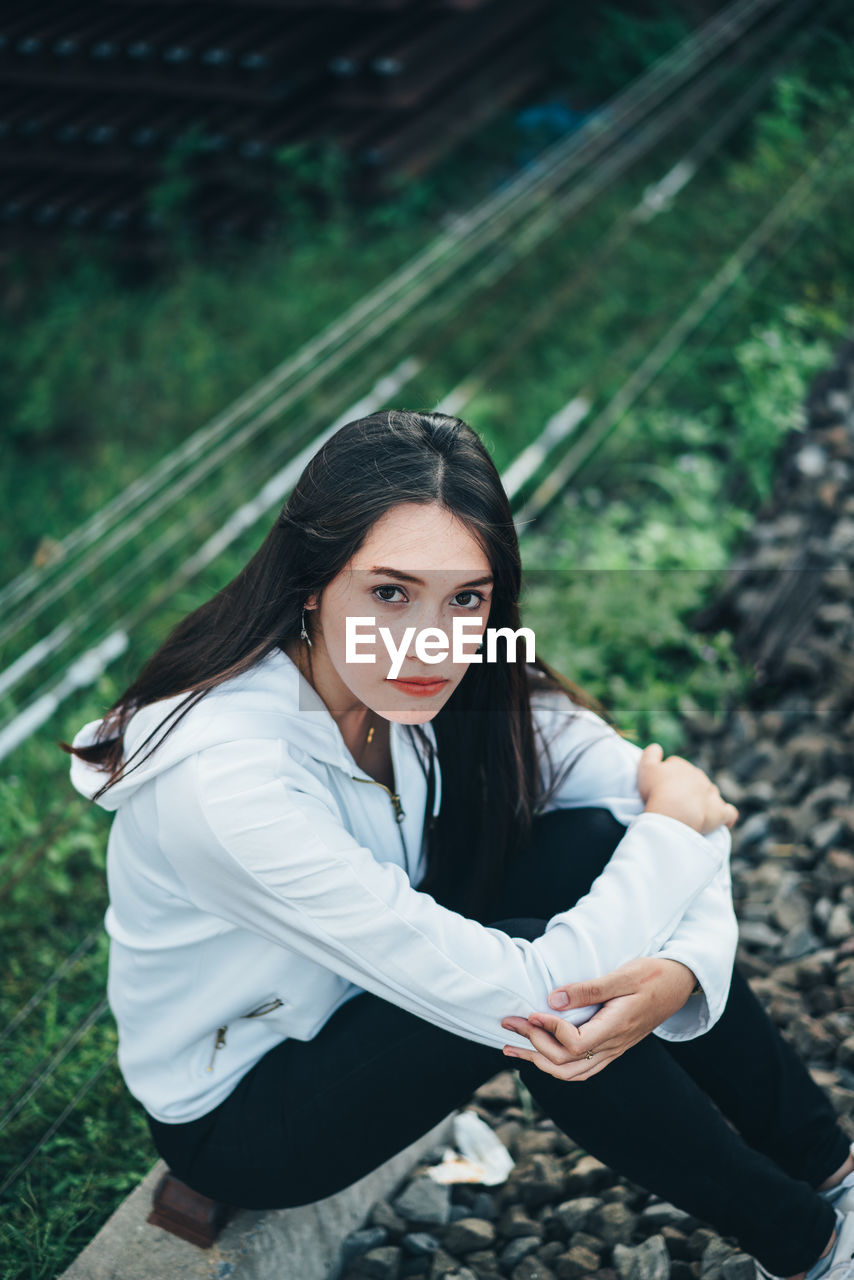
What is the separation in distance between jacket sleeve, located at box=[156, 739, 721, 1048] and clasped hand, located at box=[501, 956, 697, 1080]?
0.08ft

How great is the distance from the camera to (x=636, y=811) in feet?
6.89

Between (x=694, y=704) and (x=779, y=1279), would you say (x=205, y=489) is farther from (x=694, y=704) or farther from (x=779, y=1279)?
(x=779, y=1279)

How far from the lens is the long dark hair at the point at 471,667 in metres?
1.76

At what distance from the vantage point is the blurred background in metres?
3.47

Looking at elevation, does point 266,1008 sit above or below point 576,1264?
above

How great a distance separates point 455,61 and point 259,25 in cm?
110

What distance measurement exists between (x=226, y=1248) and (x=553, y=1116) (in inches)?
26.0

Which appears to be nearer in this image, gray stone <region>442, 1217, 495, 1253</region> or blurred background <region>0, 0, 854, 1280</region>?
gray stone <region>442, 1217, 495, 1253</region>

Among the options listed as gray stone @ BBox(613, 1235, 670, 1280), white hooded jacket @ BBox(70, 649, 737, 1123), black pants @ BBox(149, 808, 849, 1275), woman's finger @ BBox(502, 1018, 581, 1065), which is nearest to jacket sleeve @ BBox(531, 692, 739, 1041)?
white hooded jacket @ BBox(70, 649, 737, 1123)

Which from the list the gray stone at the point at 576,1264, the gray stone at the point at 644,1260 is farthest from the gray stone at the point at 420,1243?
the gray stone at the point at 644,1260

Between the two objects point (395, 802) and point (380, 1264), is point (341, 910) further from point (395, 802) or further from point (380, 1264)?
point (380, 1264)

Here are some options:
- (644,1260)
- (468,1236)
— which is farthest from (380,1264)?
(644,1260)

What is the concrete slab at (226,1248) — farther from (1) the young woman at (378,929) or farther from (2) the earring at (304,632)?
(2) the earring at (304,632)

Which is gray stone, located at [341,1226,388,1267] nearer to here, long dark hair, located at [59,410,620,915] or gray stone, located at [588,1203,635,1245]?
→ gray stone, located at [588,1203,635,1245]
